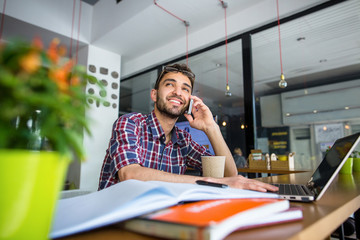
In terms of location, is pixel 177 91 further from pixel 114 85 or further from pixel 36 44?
pixel 114 85

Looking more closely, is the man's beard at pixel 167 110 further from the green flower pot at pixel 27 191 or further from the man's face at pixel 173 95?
the green flower pot at pixel 27 191

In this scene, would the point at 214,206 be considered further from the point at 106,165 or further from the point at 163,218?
the point at 106,165

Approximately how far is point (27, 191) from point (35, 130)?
0.20ft

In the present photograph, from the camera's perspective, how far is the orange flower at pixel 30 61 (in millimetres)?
221

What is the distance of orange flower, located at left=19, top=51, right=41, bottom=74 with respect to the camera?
8.7 inches

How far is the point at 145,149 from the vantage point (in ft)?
4.12

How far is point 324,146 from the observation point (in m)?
3.21

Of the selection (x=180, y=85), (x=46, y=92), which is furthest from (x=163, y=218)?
(x=180, y=85)

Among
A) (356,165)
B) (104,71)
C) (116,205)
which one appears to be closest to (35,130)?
(116,205)

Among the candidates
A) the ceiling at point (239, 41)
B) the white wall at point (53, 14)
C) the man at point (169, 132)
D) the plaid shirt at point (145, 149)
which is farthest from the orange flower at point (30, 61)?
the white wall at point (53, 14)

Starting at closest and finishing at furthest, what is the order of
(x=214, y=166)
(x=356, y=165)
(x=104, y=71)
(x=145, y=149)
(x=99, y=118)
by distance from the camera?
(x=214, y=166) < (x=145, y=149) < (x=356, y=165) < (x=99, y=118) < (x=104, y=71)

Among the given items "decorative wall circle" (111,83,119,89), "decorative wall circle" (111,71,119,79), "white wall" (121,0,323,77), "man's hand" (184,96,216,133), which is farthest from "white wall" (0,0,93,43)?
"man's hand" (184,96,216,133)

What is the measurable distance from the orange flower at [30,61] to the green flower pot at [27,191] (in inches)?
3.1

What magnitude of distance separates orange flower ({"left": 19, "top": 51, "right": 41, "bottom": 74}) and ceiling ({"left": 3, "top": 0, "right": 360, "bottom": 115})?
3024mm
